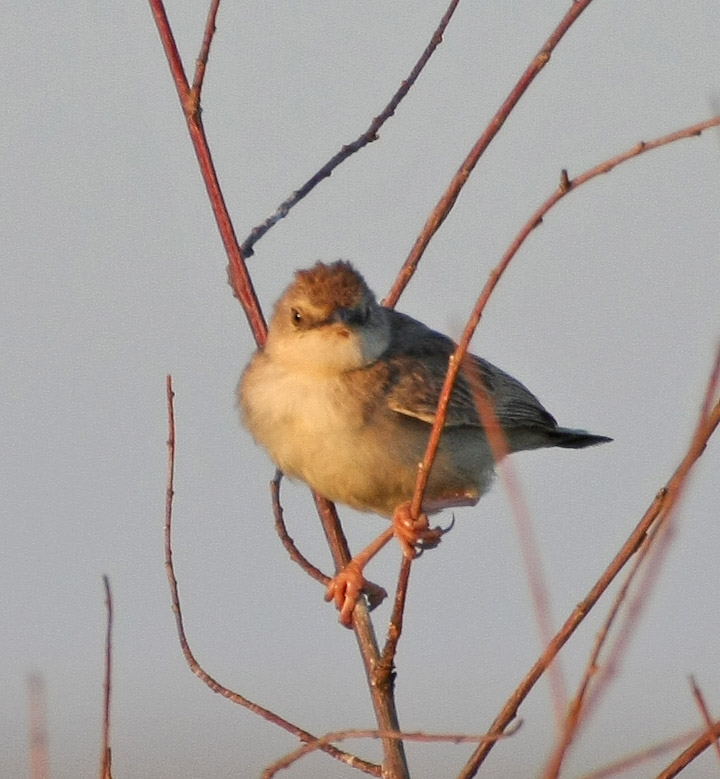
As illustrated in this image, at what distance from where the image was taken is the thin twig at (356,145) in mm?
4559

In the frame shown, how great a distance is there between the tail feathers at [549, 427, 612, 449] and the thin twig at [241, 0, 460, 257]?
2.07 m

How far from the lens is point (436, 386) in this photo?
566 cm

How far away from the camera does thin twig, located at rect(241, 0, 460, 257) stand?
179 inches

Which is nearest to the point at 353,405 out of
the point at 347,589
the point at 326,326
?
the point at 326,326

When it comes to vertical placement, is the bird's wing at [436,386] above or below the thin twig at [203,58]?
below

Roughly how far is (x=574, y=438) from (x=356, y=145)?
234 cm

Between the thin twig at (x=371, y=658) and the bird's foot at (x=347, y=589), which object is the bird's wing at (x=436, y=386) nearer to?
the thin twig at (x=371, y=658)

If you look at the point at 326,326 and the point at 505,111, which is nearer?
the point at 505,111

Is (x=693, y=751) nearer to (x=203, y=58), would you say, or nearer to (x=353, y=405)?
(x=203, y=58)

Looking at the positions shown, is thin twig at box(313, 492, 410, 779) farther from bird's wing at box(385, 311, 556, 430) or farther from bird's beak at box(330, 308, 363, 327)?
bird's beak at box(330, 308, 363, 327)

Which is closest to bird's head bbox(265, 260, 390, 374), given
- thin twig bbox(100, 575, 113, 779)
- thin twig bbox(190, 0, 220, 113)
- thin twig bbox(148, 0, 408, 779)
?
thin twig bbox(148, 0, 408, 779)

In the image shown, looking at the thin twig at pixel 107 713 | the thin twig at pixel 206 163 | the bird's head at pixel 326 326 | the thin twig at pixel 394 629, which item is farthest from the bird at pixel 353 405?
the thin twig at pixel 107 713

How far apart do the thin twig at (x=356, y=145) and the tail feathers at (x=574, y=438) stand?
2.07 m

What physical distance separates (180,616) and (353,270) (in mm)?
2116
